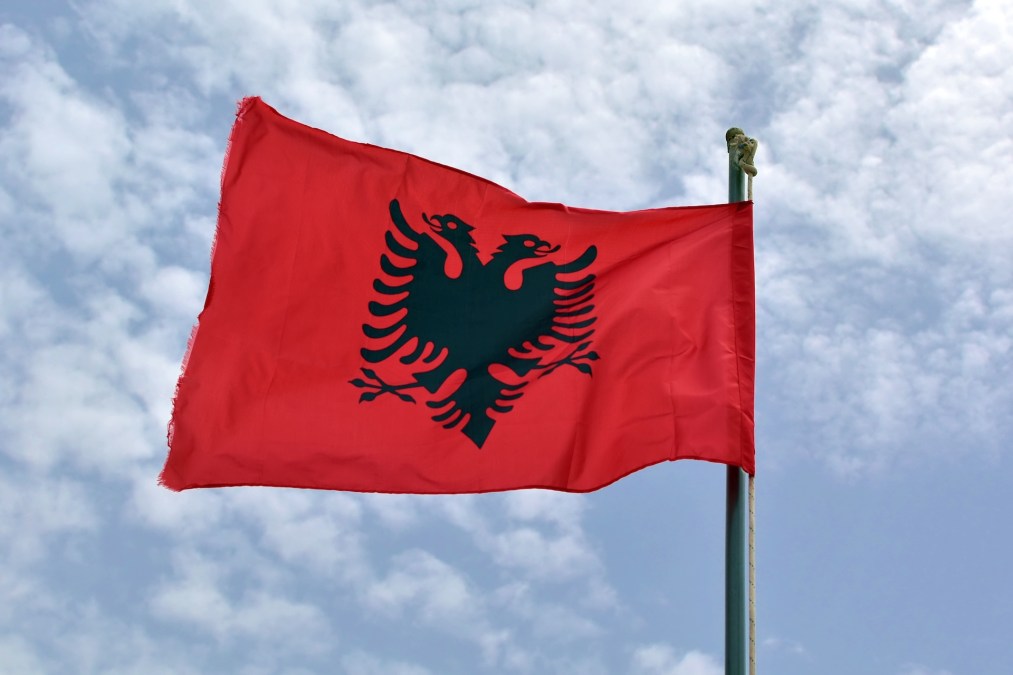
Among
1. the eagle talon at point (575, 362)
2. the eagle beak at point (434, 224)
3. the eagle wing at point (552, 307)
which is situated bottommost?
the eagle talon at point (575, 362)

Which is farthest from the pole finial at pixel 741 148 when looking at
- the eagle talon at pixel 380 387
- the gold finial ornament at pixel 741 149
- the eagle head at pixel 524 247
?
the eagle talon at pixel 380 387

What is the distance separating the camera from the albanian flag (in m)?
9.84

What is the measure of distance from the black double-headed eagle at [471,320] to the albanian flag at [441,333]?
0.05ft

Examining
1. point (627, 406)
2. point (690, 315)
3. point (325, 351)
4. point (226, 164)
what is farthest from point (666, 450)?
point (226, 164)

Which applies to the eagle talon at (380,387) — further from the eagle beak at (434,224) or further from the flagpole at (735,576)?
the flagpole at (735,576)

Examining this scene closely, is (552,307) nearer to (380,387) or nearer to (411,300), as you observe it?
(411,300)

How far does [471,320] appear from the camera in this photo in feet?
35.4

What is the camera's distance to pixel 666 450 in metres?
9.48

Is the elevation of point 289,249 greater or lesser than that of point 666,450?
greater

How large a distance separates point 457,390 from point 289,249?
1941 mm

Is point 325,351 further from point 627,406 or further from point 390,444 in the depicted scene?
point 627,406

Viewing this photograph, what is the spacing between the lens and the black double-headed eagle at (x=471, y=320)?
1028cm

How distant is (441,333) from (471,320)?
11.3 inches

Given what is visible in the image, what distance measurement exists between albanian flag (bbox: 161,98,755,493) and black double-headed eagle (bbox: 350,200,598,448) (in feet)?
0.05
